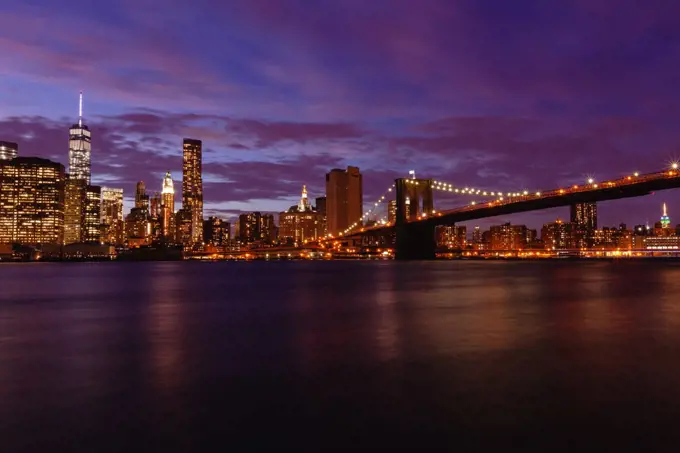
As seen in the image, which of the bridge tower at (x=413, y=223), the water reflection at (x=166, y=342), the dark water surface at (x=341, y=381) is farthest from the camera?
the bridge tower at (x=413, y=223)

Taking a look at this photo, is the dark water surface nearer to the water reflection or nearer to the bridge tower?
the water reflection

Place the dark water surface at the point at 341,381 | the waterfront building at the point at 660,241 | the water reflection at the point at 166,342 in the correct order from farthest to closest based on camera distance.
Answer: the waterfront building at the point at 660,241 → the water reflection at the point at 166,342 → the dark water surface at the point at 341,381

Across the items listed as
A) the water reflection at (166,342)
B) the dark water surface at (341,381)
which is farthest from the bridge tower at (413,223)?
the dark water surface at (341,381)

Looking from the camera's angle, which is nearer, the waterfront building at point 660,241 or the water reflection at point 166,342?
the water reflection at point 166,342

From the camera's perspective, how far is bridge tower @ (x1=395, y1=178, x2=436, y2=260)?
301 feet

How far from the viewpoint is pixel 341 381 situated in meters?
10.6

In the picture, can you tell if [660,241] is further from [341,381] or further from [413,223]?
[341,381]

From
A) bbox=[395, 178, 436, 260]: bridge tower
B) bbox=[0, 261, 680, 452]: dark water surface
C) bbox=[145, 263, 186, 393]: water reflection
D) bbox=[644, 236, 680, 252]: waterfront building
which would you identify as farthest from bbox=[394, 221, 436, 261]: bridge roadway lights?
bbox=[644, 236, 680, 252]: waterfront building

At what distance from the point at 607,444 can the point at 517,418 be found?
128cm

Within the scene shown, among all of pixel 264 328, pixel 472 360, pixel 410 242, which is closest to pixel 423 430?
pixel 472 360

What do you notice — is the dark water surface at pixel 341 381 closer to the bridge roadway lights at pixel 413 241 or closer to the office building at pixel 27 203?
the bridge roadway lights at pixel 413 241

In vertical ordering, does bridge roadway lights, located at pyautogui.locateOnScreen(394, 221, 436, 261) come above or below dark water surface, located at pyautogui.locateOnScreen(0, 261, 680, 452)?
above

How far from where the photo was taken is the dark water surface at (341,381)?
24.8 feet

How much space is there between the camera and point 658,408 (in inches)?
340
